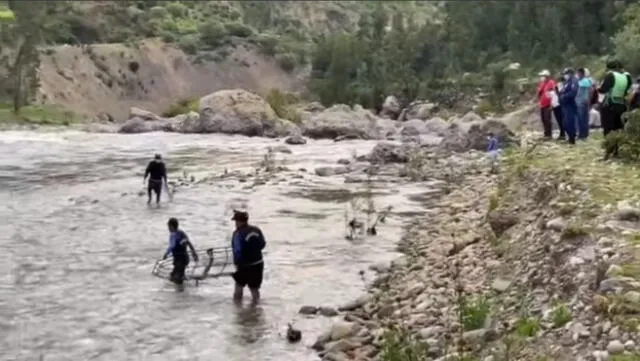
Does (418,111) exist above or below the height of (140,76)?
below

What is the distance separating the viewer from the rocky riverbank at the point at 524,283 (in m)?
10.8

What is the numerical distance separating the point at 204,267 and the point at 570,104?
36.0 feet

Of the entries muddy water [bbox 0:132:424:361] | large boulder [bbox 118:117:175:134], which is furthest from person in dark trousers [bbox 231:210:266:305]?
large boulder [bbox 118:117:175:134]

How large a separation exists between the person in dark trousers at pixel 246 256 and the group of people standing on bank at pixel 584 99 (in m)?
8.62

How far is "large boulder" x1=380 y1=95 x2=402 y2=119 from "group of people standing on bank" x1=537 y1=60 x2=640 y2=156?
50.5 metres

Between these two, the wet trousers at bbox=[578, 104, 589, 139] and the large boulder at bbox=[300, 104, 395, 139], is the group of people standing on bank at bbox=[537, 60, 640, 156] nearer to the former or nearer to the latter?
the wet trousers at bbox=[578, 104, 589, 139]

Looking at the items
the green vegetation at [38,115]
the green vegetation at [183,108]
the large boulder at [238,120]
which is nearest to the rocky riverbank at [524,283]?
the large boulder at [238,120]

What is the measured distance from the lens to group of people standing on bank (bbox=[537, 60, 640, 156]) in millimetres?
21203

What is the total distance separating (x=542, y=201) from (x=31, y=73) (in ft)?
236

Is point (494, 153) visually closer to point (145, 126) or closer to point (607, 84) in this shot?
point (607, 84)

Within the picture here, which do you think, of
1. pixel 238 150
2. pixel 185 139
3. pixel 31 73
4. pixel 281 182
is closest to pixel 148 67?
pixel 31 73

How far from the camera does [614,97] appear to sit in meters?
21.4

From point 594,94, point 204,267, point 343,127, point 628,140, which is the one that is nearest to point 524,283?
point 628,140

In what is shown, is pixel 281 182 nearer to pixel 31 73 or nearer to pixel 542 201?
pixel 542 201
